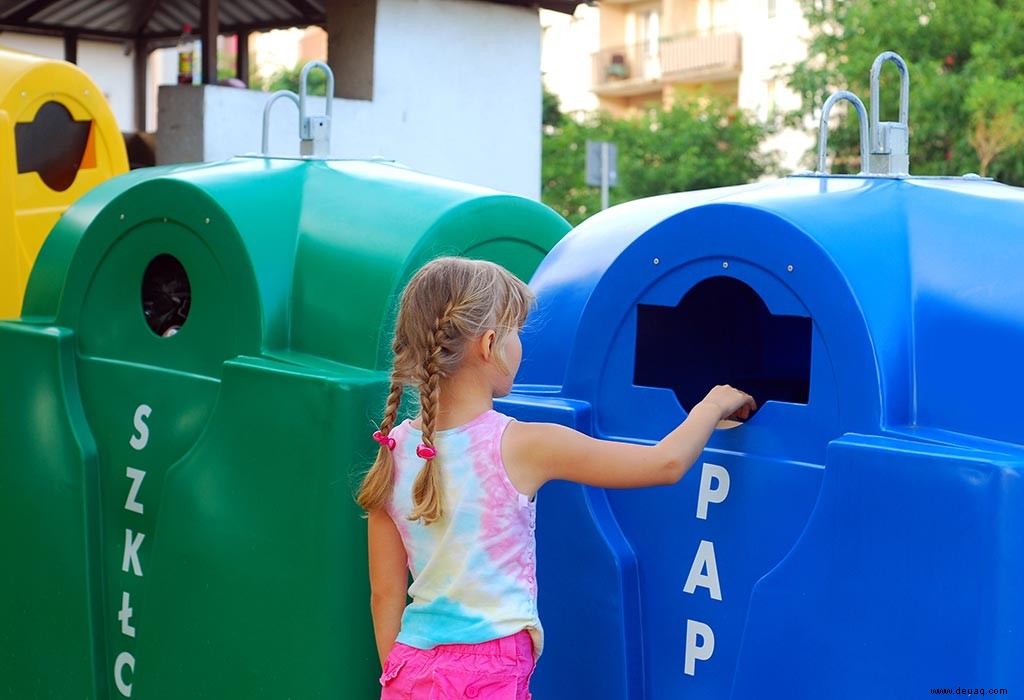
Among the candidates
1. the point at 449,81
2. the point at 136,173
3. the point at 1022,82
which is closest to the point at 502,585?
the point at 136,173

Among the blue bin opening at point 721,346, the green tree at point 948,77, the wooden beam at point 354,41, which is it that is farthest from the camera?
the green tree at point 948,77

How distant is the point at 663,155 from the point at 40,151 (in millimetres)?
15447

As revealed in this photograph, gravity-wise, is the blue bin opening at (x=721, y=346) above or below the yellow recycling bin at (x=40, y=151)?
below

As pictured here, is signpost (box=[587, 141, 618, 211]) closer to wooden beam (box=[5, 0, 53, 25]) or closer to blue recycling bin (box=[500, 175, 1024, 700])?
wooden beam (box=[5, 0, 53, 25])

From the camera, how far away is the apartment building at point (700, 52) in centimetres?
2338

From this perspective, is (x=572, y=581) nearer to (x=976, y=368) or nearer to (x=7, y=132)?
Result: (x=976, y=368)

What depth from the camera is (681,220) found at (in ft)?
6.87

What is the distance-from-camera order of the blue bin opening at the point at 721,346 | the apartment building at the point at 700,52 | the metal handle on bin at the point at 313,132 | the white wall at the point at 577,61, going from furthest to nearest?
the white wall at the point at 577,61, the apartment building at the point at 700,52, the metal handle on bin at the point at 313,132, the blue bin opening at the point at 721,346

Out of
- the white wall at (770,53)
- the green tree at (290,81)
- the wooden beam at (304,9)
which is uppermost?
the white wall at (770,53)

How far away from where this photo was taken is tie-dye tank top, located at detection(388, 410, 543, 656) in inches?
75.6

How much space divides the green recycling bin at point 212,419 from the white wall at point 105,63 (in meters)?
7.02

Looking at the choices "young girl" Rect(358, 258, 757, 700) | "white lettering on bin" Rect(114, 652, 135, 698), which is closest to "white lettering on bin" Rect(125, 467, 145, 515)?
"white lettering on bin" Rect(114, 652, 135, 698)

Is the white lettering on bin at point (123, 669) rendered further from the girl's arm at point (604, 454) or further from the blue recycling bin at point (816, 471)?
the girl's arm at point (604, 454)

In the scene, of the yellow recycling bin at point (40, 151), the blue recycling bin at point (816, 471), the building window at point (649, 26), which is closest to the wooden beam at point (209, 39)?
the yellow recycling bin at point (40, 151)
